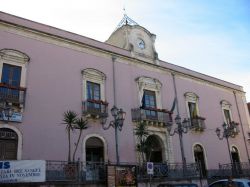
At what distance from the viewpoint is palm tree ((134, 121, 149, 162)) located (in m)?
17.0

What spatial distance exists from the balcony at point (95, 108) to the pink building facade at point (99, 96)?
0.05m

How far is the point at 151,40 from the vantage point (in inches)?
892

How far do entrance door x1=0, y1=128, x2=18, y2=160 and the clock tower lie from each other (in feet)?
32.5

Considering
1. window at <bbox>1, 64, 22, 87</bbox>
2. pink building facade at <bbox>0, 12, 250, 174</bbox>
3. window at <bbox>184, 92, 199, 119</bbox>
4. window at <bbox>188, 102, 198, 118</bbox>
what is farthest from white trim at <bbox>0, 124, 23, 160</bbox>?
window at <bbox>188, 102, 198, 118</bbox>

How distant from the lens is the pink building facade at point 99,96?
49.1 feet

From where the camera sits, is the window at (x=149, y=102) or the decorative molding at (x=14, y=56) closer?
the decorative molding at (x=14, y=56)

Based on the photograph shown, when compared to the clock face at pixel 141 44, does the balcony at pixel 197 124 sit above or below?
below

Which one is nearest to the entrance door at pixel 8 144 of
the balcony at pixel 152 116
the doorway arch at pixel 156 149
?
the balcony at pixel 152 116

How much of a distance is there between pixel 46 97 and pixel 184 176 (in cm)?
903

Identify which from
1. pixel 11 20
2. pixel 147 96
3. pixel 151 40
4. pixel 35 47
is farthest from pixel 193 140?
pixel 11 20

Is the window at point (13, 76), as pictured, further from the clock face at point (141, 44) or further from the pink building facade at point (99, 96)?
the clock face at point (141, 44)

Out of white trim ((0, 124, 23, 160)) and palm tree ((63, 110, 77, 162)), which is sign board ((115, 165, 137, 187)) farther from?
white trim ((0, 124, 23, 160))

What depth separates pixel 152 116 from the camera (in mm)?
19609

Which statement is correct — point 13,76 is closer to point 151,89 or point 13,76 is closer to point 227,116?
point 151,89
